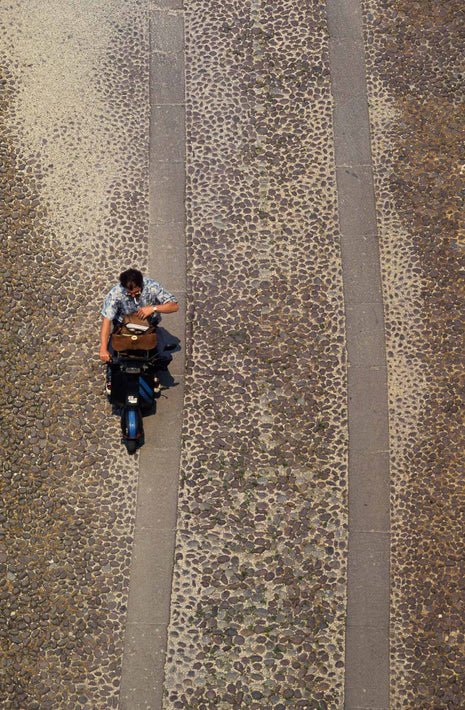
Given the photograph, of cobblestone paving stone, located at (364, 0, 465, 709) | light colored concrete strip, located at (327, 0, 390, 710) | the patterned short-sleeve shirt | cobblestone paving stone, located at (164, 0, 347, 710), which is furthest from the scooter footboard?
cobblestone paving stone, located at (364, 0, 465, 709)

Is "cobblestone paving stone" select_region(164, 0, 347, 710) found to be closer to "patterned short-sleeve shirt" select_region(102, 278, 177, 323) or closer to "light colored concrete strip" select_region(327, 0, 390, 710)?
"light colored concrete strip" select_region(327, 0, 390, 710)

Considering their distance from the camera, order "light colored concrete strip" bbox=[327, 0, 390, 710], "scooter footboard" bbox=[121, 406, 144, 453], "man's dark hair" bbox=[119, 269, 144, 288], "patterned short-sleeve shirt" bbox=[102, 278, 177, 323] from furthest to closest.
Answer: "scooter footboard" bbox=[121, 406, 144, 453] < "light colored concrete strip" bbox=[327, 0, 390, 710] < "patterned short-sleeve shirt" bbox=[102, 278, 177, 323] < "man's dark hair" bbox=[119, 269, 144, 288]

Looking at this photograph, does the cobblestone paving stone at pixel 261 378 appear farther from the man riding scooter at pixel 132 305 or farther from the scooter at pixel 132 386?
the man riding scooter at pixel 132 305

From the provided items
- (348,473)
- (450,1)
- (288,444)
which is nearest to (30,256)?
(288,444)

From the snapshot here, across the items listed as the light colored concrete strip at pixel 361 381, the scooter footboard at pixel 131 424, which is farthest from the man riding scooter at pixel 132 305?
the light colored concrete strip at pixel 361 381

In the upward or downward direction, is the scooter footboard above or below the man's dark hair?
below

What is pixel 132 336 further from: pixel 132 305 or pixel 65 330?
pixel 65 330
